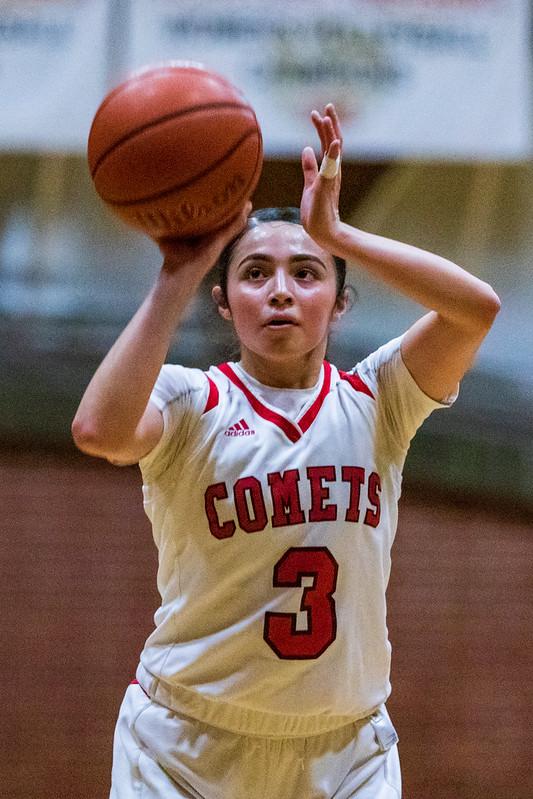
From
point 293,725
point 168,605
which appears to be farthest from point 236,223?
point 293,725

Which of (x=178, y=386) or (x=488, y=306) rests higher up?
(x=488, y=306)

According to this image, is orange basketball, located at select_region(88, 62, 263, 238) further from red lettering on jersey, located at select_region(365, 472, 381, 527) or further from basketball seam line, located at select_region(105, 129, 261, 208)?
red lettering on jersey, located at select_region(365, 472, 381, 527)

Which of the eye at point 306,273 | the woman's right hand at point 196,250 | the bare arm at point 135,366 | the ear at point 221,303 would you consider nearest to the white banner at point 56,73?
the ear at point 221,303

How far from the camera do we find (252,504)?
8.00 feet

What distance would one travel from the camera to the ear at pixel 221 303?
276 cm

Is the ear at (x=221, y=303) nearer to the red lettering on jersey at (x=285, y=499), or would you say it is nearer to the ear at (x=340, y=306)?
the ear at (x=340, y=306)

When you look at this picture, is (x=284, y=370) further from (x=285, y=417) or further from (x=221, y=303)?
(x=221, y=303)

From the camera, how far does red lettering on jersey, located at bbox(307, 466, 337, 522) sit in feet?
8.05

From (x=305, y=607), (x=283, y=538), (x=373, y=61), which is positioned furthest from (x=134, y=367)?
(x=373, y=61)

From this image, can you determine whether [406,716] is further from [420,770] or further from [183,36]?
[183,36]

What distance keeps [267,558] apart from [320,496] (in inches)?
6.8

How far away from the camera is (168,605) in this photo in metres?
2.55

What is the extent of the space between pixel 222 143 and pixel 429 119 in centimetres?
295

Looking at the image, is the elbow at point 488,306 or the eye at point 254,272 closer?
the elbow at point 488,306
